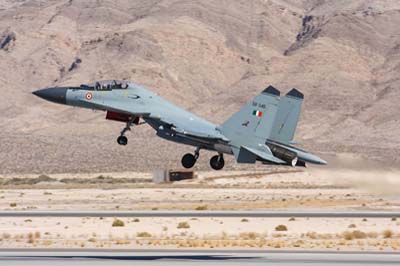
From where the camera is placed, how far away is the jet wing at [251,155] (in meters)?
47.6

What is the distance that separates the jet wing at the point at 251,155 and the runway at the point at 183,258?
582 centimetres

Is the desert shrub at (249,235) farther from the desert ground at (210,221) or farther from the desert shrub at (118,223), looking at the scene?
the desert shrub at (118,223)

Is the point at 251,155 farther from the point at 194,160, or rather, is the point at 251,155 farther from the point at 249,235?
the point at 249,235

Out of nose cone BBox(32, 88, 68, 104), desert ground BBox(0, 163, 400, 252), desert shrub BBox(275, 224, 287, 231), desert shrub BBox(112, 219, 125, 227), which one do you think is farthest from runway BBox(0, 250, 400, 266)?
desert shrub BBox(112, 219, 125, 227)

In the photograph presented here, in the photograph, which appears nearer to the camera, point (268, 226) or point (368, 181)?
point (368, 181)

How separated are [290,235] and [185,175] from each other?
62.9 metres

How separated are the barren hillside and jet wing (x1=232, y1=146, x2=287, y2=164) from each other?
88.3m

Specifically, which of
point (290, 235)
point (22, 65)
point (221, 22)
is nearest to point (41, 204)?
point (290, 235)

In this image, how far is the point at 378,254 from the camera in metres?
42.2

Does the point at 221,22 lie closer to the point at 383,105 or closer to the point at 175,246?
the point at 383,105

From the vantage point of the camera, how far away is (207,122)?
49969 mm

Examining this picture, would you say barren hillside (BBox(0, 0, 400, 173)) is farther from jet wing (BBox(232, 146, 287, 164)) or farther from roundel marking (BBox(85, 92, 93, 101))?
jet wing (BBox(232, 146, 287, 164))

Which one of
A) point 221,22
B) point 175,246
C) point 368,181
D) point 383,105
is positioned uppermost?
point 221,22

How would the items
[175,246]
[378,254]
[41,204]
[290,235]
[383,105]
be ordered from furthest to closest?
1. [383,105]
2. [41,204]
3. [290,235]
4. [175,246]
5. [378,254]
